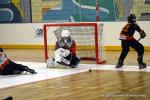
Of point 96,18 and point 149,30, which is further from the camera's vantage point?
point 96,18

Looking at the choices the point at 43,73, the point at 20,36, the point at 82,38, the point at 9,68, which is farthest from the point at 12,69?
the point at 20,36

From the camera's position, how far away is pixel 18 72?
9.94m

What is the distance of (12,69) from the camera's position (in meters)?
9.87

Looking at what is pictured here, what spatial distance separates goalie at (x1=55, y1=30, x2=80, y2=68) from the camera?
35.3 feet

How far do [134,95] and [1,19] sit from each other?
11.4m

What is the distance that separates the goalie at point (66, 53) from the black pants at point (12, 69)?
3.77ft

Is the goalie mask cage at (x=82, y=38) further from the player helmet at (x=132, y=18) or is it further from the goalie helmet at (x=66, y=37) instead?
the player helmet at (x=132, y=18)

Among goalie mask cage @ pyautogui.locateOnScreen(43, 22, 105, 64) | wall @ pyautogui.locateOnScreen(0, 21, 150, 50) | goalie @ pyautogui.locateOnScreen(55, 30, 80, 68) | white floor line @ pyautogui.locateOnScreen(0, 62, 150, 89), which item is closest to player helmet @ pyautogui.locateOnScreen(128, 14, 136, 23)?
white floor line @ pyautogui.locateOnScreen(0, 62, 150, 89)

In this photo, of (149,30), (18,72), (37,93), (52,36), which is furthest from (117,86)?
(149,30)

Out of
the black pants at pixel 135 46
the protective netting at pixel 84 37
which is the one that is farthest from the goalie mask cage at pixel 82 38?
the black pants at pixel 135 46

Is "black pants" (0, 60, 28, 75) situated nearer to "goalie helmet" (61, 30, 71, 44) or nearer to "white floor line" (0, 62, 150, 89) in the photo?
"white floor line" (0, 62, 150, 89)

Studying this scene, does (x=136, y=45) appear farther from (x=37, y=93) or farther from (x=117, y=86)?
(x=37, y=93)

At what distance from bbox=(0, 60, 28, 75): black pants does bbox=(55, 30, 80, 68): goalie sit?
1.15 metres

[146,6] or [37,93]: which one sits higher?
[146,6]
